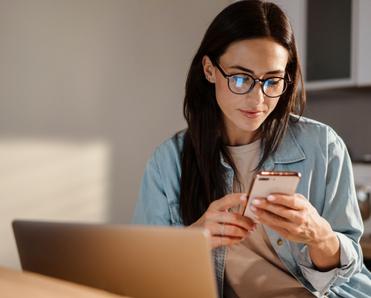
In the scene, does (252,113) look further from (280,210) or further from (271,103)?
(280,210)

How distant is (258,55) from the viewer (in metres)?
1.13

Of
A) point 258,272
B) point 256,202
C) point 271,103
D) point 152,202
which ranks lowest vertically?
point 258,272

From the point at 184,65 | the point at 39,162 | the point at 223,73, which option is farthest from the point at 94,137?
the point at 223,73

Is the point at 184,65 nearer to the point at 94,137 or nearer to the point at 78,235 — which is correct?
the point at 94,137

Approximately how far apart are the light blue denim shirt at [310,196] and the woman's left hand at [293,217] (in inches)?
3.3

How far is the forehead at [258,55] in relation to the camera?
44.6 inches

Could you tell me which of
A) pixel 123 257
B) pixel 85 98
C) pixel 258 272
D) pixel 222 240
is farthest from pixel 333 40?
pixel 123 257

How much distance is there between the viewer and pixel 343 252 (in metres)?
1.05

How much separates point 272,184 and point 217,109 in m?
0.51

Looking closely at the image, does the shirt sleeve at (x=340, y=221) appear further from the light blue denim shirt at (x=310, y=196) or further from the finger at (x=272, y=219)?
the finger at (x=272, y=219)

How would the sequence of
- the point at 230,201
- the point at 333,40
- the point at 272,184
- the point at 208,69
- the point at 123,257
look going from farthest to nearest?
the point at 333,40 < the point at 208,69 < the point at 230,201 < the point at 272,184 < the point at 123,257

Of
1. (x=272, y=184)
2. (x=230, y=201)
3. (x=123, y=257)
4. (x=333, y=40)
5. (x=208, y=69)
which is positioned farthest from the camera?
(x=333, y=40)

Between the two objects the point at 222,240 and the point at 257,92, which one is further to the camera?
the point at 257,92

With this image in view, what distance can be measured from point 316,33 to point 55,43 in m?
1.19
